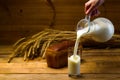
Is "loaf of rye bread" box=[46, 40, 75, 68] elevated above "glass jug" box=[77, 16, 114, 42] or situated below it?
below

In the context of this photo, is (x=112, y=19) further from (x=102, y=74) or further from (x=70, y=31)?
(x=102, y=74)

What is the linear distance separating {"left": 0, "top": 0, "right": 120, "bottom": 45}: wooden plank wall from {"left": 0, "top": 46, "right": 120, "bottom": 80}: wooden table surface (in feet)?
0.62

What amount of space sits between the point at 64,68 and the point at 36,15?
39 centimetres

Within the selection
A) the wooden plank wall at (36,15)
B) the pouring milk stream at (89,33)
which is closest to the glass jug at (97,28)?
the pouring milk stream at (89,33)

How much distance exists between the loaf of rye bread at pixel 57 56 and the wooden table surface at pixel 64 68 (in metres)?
0.02

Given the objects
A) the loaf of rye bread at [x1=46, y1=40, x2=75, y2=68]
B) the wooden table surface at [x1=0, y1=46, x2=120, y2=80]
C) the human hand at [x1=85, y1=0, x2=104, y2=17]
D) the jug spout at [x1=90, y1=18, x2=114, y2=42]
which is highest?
the human hand at [x1=85, y1=0, x2=104, y2=17]

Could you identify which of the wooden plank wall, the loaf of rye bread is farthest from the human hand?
the wooden plank wall

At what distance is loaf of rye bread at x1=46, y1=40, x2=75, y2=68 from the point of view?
3.53 ft

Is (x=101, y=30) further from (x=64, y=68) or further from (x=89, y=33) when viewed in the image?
(x=64, y=68)

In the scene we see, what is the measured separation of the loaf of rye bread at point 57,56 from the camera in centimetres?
108

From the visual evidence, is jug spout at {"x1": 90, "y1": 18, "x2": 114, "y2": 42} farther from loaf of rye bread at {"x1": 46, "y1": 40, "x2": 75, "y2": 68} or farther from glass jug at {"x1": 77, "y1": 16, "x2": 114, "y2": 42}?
loaf of rye bread at {"x1": 46, "y1": 40, "x2": 75, "y2": 68}

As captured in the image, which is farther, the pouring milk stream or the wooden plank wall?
the wooden plank wall

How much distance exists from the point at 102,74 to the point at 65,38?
0.90 ft

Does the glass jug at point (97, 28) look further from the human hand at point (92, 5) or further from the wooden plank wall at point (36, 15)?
the wooden plank wall at point (36, 15)
